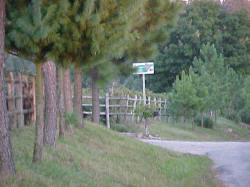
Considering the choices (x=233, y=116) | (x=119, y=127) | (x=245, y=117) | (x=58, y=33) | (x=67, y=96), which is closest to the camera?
(x=58, y=33)

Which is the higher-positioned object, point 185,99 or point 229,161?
point 185,99

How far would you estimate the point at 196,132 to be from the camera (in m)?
29.4

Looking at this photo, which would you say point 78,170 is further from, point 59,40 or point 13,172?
point 59,40

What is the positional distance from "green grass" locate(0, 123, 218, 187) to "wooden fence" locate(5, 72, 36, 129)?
0.44 meters

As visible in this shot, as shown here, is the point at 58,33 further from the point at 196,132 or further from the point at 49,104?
the point at 196,132

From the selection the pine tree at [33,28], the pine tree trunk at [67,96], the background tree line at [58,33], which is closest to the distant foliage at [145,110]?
the pine tree trunk at [67,96]

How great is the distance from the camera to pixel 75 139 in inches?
440

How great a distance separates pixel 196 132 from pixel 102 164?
68.7 ft

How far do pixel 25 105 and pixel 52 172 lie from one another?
4.83 meters

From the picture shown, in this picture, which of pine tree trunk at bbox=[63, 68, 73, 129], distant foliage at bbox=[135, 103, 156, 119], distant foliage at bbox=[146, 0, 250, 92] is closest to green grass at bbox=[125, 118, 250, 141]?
distant foliage at bbox=[135, 103, 156, 119]

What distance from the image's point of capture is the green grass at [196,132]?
24.5 m

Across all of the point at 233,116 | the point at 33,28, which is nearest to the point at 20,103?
the point at 33,28

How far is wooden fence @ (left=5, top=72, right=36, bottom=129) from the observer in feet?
33.8

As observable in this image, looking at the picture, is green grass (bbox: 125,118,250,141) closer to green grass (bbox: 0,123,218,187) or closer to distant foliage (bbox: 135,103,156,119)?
distant foliage (bbox: 135,103,156,119)
